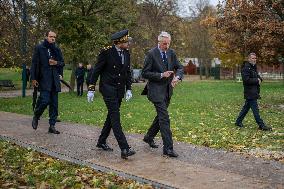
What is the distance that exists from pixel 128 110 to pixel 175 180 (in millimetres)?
11851

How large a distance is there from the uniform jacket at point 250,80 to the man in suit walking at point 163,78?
4.33 m

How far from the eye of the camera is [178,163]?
25.6ft

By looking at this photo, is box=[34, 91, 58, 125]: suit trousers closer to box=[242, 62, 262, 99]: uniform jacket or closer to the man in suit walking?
the man in suit walking

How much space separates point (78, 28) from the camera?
97.6 feet

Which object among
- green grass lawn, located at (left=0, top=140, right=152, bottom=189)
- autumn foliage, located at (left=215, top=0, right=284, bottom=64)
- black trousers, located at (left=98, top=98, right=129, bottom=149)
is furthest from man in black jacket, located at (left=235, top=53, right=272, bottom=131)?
autumn foliage, located at (left=215, top=0, right=284, bottom=64)

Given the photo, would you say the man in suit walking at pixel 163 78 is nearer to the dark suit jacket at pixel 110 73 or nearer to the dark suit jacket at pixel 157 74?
the dark suit jacket at pixel 157 74

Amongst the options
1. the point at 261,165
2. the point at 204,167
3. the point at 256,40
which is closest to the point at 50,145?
the point at 204,167

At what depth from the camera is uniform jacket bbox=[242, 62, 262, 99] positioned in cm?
1265

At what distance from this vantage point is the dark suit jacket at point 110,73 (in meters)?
8.41

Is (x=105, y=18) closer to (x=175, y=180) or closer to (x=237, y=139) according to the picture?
(x=237, y=139)

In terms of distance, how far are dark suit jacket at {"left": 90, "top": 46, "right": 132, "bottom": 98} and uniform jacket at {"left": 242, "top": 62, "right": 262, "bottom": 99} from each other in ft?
17.0

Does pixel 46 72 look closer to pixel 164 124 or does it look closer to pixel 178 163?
pixel 164 124

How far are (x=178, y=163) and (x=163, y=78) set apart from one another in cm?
165

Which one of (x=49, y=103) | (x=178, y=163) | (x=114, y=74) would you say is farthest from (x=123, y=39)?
(x=49, y=103)
